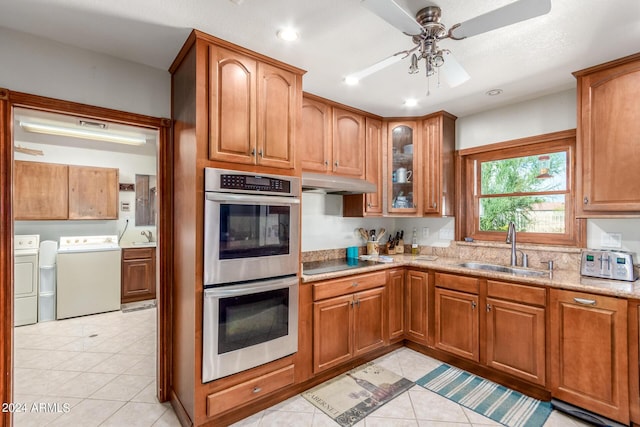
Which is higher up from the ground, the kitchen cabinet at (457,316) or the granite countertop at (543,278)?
the granite countertop at (543,278)

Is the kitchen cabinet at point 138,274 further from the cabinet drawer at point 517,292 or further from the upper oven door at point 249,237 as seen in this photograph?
the cabinet drawer at point 517,292

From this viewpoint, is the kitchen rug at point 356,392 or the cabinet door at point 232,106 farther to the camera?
the kitchen rug at point 356,392

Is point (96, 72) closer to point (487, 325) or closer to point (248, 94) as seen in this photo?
point (248, 94)

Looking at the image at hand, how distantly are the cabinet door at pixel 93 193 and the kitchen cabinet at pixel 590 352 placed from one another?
18.9ft

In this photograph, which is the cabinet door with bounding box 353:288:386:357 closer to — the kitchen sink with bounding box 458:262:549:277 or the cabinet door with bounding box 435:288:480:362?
the cabinet door with bounding box 435:288:480:362

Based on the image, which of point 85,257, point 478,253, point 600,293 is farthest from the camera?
point 85,257

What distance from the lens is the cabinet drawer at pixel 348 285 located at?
2.43 m

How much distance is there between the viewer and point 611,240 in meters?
2.44

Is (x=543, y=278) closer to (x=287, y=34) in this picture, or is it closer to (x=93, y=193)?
(x=287, y=34)

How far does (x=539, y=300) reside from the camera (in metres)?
2.25

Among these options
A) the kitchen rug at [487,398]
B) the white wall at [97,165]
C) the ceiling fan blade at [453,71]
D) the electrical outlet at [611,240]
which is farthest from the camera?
the white wall at [97,165]

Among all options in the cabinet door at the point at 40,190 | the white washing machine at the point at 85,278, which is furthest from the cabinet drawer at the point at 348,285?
the cabinet door at the point at 40,190

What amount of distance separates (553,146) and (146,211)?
19.3 feet

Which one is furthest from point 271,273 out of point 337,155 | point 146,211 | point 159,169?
point 146,211
